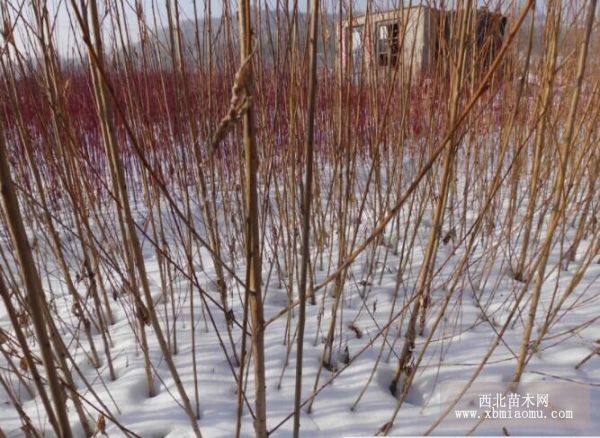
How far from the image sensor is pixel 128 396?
0.95 meters

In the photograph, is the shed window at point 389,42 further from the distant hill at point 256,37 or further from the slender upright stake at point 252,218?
the slender upright stake at point 252,218

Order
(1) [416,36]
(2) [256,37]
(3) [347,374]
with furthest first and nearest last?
(1) [416,36], (3) [347,374], (2) [256,37]

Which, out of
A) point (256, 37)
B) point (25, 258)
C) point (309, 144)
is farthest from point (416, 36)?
point (25, 258)

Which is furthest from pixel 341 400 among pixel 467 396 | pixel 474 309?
pixel 474 309

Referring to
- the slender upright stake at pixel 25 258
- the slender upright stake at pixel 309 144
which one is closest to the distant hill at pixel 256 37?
the slender upright stake at pixel 309 144

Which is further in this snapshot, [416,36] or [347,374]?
[416,36]

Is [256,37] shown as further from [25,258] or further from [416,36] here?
[416,36]

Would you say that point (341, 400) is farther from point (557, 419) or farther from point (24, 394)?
point (24, 394)

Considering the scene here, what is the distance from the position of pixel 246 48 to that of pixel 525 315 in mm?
1249

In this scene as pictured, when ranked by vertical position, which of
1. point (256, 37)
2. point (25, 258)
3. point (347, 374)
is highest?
point (256, 37)

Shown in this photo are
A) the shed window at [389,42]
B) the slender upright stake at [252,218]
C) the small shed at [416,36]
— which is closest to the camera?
the slender upright stake at [252,218]

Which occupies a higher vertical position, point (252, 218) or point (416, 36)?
point (416, 36)

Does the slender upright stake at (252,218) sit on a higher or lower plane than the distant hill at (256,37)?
lower

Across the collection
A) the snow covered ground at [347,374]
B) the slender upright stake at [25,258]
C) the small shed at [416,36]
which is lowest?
the snow covered ground at [347,374]
